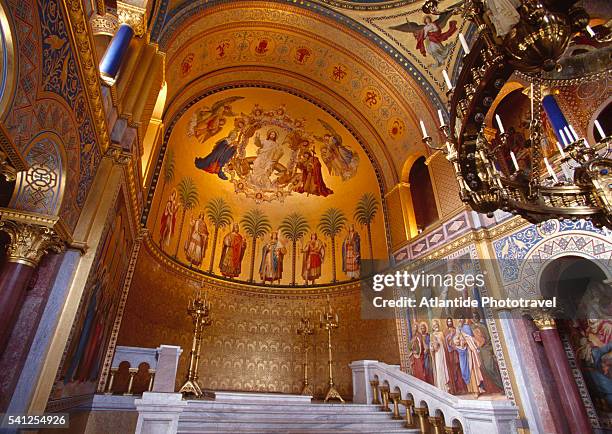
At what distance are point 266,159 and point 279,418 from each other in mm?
9851

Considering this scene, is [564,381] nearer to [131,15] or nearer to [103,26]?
[131,15]

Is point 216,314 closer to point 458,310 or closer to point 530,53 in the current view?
point 458,310

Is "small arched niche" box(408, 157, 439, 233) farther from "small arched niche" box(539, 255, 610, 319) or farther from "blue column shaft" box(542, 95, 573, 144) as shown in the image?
"blue column shaft" box(542, 95, 573, 144)

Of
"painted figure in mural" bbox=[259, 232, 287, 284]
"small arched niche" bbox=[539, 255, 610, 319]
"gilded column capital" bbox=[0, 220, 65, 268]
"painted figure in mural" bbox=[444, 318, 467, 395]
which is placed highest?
"painted figure in mural" bbox=[259, 232, 287, 284]

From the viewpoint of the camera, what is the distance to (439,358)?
27.2 ft

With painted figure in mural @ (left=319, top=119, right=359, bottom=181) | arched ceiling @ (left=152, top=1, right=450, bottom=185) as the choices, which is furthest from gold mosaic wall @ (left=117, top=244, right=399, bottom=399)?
arched ceiling @ (left=152, top=1, right=450, bottom=185)

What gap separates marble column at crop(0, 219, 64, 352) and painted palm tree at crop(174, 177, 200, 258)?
23.1 feet

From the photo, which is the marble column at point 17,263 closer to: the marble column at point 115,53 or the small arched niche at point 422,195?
the marble column at point 115,53

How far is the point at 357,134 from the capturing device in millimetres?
13258

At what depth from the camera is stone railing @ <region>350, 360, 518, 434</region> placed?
15.2 feet

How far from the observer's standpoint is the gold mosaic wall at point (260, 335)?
32.2 feet

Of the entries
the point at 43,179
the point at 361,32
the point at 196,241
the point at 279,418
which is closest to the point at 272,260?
the point at 196,241

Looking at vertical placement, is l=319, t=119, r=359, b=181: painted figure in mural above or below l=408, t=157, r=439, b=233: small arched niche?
above
